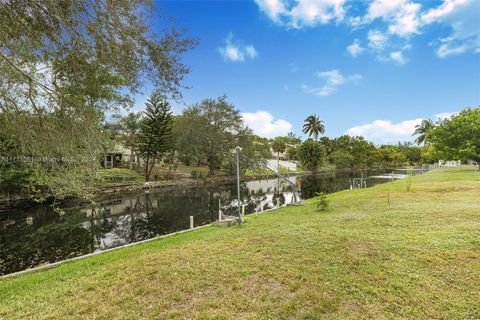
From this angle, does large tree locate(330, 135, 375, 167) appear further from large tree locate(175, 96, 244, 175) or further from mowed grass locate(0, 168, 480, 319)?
mowed grass locate(0, 168, 480, 319)

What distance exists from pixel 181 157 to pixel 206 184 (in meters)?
5.65

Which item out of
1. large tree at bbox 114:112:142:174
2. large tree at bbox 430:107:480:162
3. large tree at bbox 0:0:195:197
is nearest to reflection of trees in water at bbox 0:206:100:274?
large tree at bbox 0:0:195:197

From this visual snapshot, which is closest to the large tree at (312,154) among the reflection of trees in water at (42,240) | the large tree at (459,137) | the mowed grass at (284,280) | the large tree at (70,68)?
the large tree at (459,137)

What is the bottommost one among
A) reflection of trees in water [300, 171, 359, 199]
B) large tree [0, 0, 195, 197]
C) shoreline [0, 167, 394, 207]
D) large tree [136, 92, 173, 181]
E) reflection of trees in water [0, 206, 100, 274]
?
reflection of trees in water [0, 206, 100, 274]

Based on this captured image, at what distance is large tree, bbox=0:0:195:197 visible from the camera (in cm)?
367

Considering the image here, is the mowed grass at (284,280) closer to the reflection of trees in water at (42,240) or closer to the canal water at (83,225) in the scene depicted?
the canal water at (83,225)

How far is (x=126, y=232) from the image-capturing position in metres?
12.9

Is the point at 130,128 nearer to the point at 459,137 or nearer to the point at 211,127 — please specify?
the point at 211,127

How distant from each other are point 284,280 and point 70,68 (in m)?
5.21

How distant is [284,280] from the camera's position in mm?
4348

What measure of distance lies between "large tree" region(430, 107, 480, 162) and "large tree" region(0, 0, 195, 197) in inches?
1170

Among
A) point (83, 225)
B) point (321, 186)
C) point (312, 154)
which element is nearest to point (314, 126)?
point (312, 154)

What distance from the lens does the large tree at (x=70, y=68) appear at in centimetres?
367

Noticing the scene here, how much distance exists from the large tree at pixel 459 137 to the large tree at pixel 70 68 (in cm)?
2972
